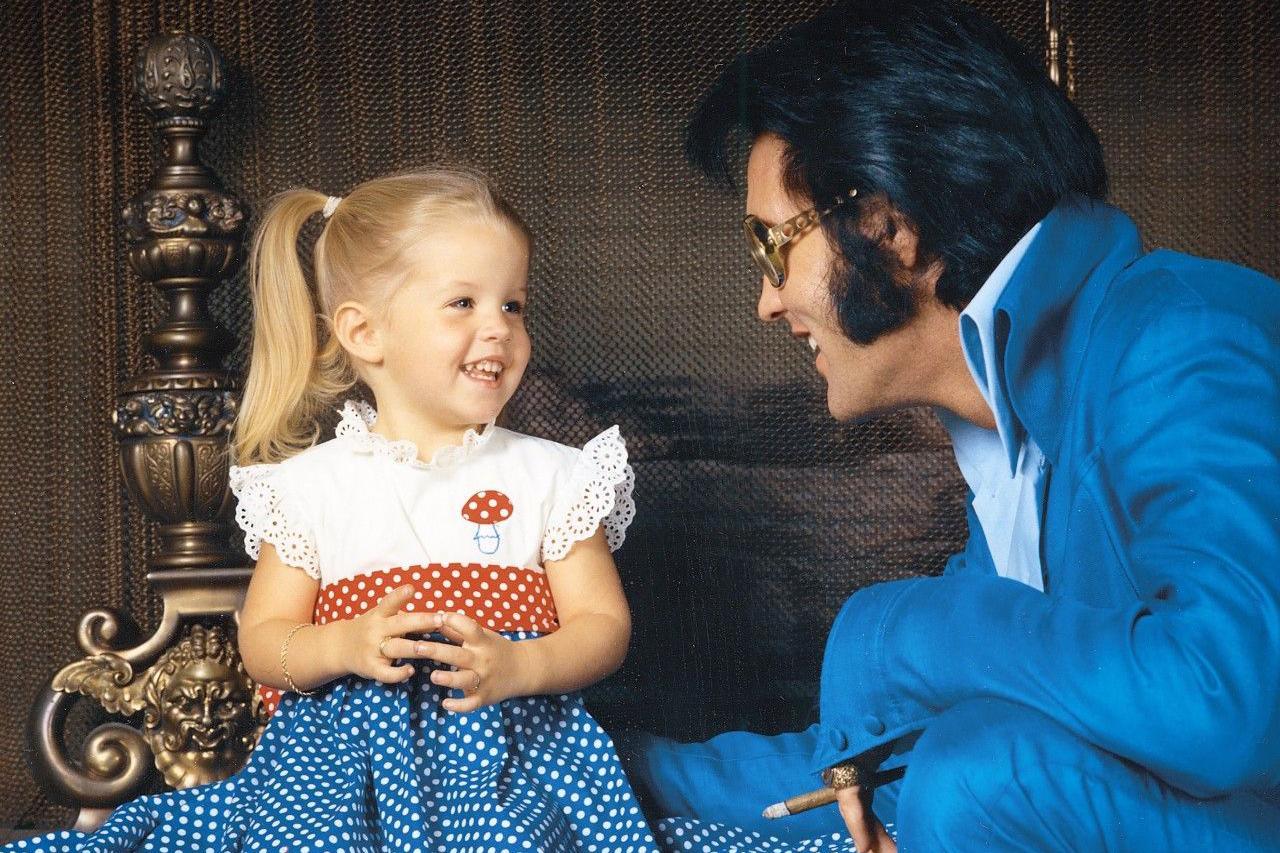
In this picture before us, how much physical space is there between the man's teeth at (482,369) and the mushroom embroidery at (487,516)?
121 mm

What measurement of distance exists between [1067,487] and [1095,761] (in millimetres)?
234

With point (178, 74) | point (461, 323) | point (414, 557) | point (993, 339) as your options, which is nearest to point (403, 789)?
point (414, 557)

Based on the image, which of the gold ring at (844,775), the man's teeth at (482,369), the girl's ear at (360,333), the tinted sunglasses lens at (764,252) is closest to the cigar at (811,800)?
the gold ring at (844,775)

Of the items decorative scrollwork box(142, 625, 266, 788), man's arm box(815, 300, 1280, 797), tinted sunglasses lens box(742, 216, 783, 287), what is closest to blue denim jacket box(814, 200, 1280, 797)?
man's arm box(815, 300, 1280, 797)

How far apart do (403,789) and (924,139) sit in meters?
0.73

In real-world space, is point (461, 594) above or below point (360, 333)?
below

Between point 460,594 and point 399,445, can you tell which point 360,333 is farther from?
point 460,594

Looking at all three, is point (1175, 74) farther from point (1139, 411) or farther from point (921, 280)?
point (1139, 411)

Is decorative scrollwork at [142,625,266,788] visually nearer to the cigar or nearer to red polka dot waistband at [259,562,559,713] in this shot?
red polka dot waistband at [259,562,559,713]

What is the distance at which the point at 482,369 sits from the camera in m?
1.43

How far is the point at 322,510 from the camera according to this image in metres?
1.44

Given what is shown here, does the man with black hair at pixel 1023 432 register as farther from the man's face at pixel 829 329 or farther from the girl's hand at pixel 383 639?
the girl's hand at pixel 383 639

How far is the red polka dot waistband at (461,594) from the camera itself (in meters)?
1.39

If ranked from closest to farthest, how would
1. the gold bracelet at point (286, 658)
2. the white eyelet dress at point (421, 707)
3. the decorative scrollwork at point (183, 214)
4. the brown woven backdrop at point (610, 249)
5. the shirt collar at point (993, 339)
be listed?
the shirt collar at point (993, 339) < the white eyelet dress at point (421, 707) < the gold bracelet at point (286, 658) < the decorative scrollwork at point (183, 214) < the brown woven backdrop at point (610, 249)
